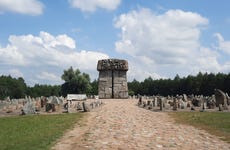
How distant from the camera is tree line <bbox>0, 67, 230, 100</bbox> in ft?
227

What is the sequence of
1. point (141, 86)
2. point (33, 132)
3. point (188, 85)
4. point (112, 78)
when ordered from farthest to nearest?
point (141, 86) → point (188, 85) → point (112, 78) → point (33, 132)

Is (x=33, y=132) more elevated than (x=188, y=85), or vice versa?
(x=188, y=85)

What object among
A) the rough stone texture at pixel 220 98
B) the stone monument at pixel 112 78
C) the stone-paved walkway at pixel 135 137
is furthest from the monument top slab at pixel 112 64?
the stone-paved walkway at pixel 135 137

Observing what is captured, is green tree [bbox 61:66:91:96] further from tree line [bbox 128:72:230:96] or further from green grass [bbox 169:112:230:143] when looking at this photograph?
green grass [bbox 169:112:230:143]

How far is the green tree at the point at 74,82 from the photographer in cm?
6844

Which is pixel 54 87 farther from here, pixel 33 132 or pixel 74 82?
pixel 33 132

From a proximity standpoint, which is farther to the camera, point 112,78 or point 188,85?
point 188,85

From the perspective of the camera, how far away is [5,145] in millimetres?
12406

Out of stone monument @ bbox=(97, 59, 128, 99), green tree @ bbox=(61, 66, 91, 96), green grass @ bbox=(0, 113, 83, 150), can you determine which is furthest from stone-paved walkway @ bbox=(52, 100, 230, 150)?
green tree @ bbox=(61, 66, 91, 96)

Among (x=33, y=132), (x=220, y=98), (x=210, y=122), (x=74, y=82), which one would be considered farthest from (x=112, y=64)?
(x=33, y=132)

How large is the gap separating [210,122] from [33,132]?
975cm

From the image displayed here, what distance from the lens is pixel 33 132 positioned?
15211mm

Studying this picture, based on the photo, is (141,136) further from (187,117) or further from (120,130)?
(187,117)

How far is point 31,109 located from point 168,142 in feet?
42.8
